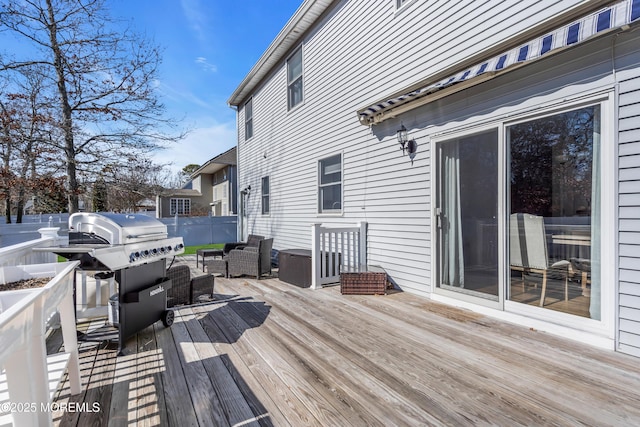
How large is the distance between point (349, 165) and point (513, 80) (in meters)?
3.04

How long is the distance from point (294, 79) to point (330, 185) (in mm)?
3256

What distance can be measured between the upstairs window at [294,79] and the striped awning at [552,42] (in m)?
4.34

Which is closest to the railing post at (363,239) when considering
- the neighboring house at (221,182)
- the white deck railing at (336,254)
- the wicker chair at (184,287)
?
the white deck railing at (336,254)

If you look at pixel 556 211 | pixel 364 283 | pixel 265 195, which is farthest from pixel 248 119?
pixel 556 211

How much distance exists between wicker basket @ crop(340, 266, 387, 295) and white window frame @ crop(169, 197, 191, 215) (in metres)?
20.5

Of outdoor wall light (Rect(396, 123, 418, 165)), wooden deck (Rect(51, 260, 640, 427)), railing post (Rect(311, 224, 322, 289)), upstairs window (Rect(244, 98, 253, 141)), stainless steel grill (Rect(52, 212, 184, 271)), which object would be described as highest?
upstairs window (Rect(244, 98, 253, 141))

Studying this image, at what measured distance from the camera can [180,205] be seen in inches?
898

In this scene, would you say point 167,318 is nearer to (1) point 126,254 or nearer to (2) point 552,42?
(1) point 126,254

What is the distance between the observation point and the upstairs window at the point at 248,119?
10750 millimetres

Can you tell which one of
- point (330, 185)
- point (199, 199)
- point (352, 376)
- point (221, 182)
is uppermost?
point (221, 182)

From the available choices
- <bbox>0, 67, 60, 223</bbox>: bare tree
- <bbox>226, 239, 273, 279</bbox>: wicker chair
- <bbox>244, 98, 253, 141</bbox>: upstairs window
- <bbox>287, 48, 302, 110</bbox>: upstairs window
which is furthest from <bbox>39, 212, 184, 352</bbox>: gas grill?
<bbox>244, 98, 253, 141</bbox>: upstairs window

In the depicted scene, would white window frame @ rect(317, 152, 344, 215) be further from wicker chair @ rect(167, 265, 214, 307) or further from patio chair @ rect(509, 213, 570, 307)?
patio chair @ rect(509, 213, 570, 307)

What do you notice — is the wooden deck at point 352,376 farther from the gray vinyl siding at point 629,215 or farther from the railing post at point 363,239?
the railing post at point 363,239

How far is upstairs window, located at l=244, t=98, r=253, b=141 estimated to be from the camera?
1075cm
